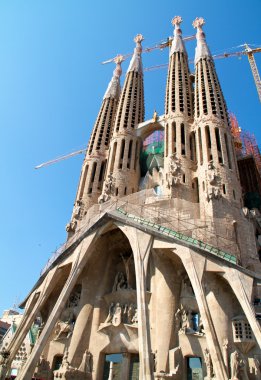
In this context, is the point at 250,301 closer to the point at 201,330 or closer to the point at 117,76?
the point at 201,330

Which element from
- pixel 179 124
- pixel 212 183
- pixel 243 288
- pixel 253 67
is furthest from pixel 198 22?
pixel 243 288

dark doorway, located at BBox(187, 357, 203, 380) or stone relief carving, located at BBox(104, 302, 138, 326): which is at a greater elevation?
stone relief carving, located at BBox(104, 302, 138, 326)

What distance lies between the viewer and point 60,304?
18656mm

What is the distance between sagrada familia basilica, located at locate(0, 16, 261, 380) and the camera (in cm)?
1619

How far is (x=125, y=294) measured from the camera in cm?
2100

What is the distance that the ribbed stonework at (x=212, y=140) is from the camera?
22531 mm

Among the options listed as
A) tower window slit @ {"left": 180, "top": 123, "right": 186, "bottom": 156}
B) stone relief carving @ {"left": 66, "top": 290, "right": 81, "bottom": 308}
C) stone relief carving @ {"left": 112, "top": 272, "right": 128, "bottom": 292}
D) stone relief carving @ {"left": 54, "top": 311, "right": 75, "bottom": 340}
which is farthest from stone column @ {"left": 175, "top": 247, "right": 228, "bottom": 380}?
tower window slit @ {"left": 180, "top": 123, "right": 186, "bottom": 156}

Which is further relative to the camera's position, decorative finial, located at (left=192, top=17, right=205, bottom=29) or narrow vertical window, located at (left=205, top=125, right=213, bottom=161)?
decorative finial, located at (left=192, top=17, right=205, bottom=29)

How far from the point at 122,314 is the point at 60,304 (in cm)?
390

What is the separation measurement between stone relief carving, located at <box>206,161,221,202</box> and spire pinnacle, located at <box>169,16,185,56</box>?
20383 millimetres

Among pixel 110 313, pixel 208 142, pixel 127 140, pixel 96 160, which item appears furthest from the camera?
pixel 96 160

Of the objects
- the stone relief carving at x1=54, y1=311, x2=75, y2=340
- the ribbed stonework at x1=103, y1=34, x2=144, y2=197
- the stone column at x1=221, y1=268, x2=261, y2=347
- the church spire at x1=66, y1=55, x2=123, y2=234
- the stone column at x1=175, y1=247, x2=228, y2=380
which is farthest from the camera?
the ribbed stonework at x1=103, y1=34, x2=144, y2=197

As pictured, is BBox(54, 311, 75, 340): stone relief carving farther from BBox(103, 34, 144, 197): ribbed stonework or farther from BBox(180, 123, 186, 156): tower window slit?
BBox(180, 123, 186, 156): tower window slit

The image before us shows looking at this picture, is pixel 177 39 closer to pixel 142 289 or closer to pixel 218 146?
pixel 218 146
